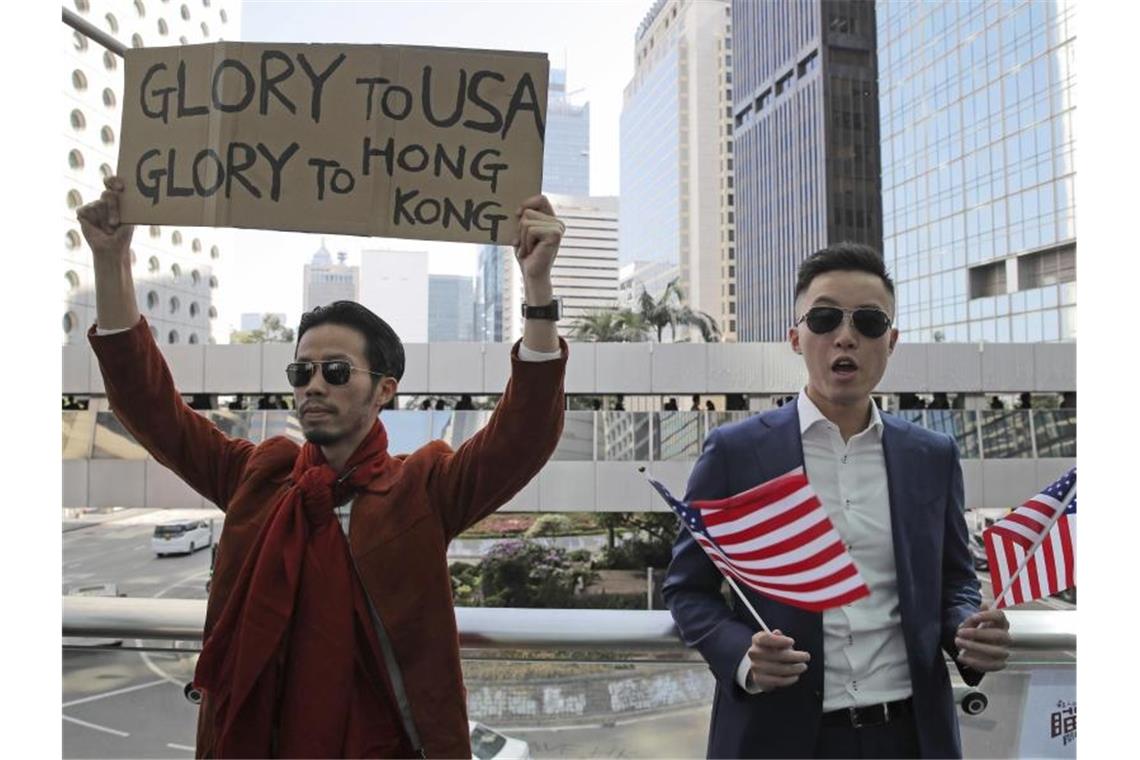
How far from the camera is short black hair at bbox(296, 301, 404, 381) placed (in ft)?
5.35

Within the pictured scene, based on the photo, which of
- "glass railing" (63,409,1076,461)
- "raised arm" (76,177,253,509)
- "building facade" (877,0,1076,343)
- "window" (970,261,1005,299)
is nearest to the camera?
"raised arm" (76,177,253,509)

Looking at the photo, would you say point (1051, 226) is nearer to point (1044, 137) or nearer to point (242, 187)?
point (1044, 137)

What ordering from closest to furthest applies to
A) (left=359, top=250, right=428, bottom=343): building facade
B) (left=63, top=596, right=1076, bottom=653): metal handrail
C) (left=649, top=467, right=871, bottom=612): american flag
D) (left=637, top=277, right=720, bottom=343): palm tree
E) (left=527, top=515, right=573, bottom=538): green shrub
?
1. (left=649, top=467, right=871, bottom=612): american flag
2. (left=63, top=596, right=1076, bottom=653): metal handrail
3. (left=359, top=250, right=428, bottom=343): building facade
4. (left=527, top=515, right=573, bottom=538): green shrub
5. (left=637, top=277, right=720, bottom=343): palm tree

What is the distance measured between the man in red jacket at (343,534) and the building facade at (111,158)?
25.8 metres

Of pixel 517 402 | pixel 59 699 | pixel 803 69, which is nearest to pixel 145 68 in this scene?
pixel 517 402

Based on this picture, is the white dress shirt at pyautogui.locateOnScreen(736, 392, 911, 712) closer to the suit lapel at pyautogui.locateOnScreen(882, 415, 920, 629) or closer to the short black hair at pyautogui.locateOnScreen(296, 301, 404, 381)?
the suit lapel at pyautogui.locateOnScreen(882, 415, 920, 629)

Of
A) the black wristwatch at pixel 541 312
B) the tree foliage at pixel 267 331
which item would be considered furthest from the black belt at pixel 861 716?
the tree foliage at pixel 267 331

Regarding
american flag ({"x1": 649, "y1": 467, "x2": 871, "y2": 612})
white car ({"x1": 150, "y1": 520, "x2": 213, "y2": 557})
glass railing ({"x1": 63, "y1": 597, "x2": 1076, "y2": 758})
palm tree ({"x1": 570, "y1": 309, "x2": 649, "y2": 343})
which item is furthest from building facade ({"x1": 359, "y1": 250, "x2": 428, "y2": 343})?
white car ({"x1": 150, "y1": 520, "x2": 213, "y2": 557})

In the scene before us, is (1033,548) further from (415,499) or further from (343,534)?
(343,534)

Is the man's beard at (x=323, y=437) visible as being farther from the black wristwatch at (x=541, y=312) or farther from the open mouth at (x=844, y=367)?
the open mouth at (x=844, y=367)

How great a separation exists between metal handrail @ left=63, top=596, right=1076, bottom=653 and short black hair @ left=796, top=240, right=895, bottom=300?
83 centimetres

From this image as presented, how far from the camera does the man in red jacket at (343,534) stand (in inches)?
58.2

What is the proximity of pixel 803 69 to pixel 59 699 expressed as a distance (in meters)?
71.2

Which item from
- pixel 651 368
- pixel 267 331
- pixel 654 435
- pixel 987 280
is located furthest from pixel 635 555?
pixel 987 280
